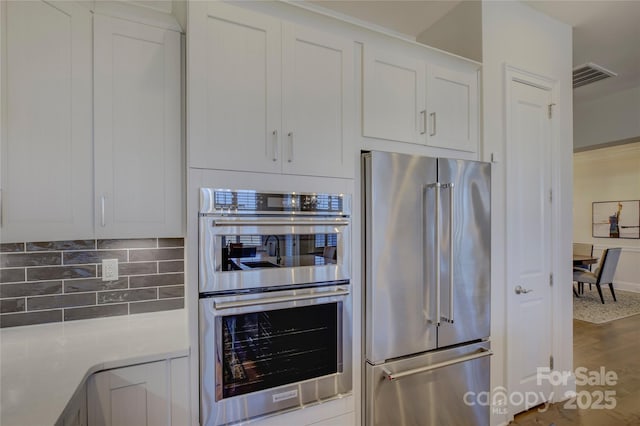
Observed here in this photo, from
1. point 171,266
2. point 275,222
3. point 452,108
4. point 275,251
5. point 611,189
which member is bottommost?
point 171,266

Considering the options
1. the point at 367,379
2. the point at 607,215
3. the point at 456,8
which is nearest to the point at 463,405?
the point at 367,379

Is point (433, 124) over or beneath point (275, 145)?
over

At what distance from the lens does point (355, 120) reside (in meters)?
1.78

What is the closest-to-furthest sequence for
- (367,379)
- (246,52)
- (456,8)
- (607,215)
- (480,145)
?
(246,52)
(367,379)
(480,145)
(456,8)
(607,215)

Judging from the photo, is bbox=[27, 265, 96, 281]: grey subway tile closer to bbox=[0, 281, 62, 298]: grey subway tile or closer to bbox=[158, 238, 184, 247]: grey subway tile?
bbox=[0, 281, 62, 298]: grey subway tile

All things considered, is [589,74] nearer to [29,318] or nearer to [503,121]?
[503,121]

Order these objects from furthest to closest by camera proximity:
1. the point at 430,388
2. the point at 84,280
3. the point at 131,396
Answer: the point at 430,388 → the point at 84,280 → the point at 131,396

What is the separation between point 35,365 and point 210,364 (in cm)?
69

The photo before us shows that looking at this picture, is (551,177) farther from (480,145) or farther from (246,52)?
(246,52)

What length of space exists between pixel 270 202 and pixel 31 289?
1362 millimetres

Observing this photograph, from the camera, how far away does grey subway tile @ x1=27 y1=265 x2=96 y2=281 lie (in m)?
1.66

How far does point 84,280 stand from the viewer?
176 cm

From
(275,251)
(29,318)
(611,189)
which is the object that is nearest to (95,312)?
(29,318)

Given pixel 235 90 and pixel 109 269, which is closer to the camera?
pixel 235 90
